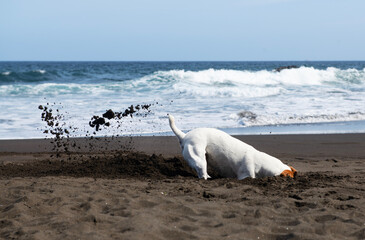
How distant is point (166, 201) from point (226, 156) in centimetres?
160

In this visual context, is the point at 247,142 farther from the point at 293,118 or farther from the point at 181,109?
the point at 181,109

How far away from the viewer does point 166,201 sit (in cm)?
559

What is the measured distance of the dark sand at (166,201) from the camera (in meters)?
4.60

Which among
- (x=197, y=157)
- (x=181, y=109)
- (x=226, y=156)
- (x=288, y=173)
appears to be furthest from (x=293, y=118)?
(x=197, y=157)

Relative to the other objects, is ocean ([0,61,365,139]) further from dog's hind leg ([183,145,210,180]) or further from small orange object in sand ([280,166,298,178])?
small orange object in sand ([280,166,298,178])

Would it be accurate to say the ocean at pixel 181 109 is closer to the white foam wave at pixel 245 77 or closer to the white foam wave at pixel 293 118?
the white foam wave at pixel 293 118

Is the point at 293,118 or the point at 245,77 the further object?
the point at 245,77

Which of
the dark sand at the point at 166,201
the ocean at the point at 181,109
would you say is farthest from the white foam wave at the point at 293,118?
the dark sand at the point at 166,201

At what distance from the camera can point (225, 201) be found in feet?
18.7

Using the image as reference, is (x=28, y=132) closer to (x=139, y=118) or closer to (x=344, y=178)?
(x=139, y=118)

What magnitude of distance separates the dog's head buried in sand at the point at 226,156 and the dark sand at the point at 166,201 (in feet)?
0.66

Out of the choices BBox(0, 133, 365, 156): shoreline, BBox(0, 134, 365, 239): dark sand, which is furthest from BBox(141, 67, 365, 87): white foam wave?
BBox(0, 134, 365, 239): dark sand

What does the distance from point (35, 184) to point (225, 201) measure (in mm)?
2794

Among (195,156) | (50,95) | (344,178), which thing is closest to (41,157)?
(195,156)
